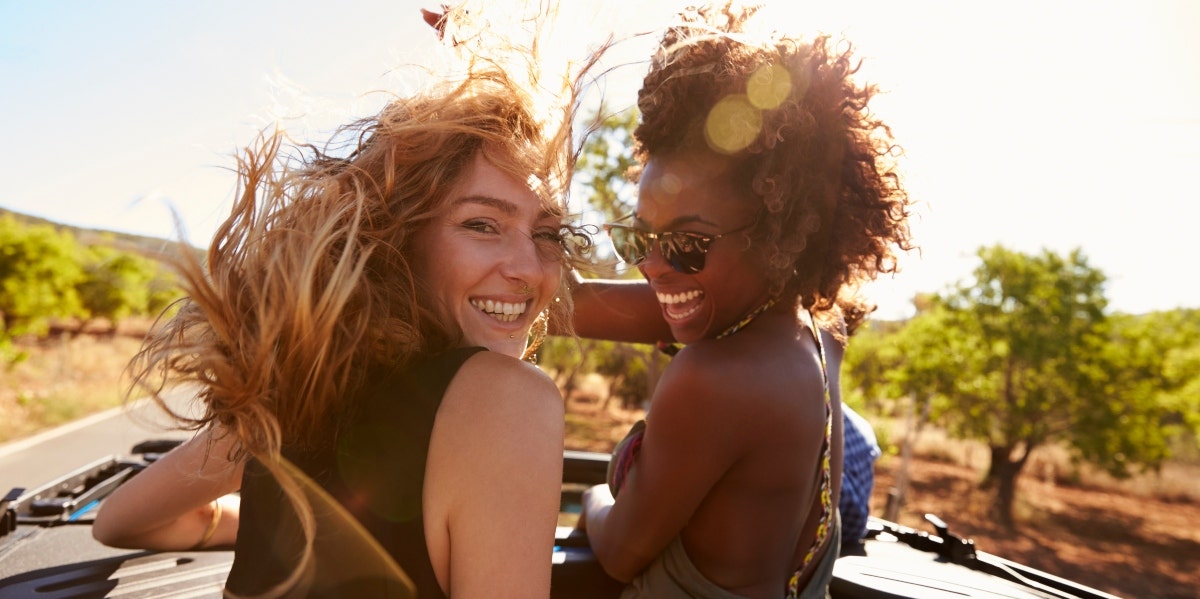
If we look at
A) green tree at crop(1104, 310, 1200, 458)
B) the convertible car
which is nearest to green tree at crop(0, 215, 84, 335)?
the convertible car

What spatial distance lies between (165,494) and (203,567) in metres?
0.29

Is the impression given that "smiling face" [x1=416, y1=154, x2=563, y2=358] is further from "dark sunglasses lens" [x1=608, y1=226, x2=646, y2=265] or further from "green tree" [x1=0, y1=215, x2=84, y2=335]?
"green tree" [x1=0, y1=215, x2=84, y2=335]

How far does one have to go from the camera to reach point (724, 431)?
1.54 m

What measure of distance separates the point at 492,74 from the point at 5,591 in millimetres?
1791

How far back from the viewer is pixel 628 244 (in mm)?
2125

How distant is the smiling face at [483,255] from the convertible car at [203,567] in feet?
2.74

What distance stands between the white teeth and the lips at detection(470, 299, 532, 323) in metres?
0.59

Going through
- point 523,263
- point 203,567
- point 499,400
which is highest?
point 523,263

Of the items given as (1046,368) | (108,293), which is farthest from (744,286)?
(108,293)

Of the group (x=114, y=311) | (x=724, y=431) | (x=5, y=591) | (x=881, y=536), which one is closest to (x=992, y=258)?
(x=881, y=536)

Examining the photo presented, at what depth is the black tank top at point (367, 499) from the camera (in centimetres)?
114

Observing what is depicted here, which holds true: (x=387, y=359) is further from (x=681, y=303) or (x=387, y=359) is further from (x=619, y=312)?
(x=619, y=312)

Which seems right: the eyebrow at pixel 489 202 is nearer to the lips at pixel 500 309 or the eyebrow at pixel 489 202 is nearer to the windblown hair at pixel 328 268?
the windblown hair at pixel 328 268

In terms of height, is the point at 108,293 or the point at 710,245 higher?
the point at 710,245
